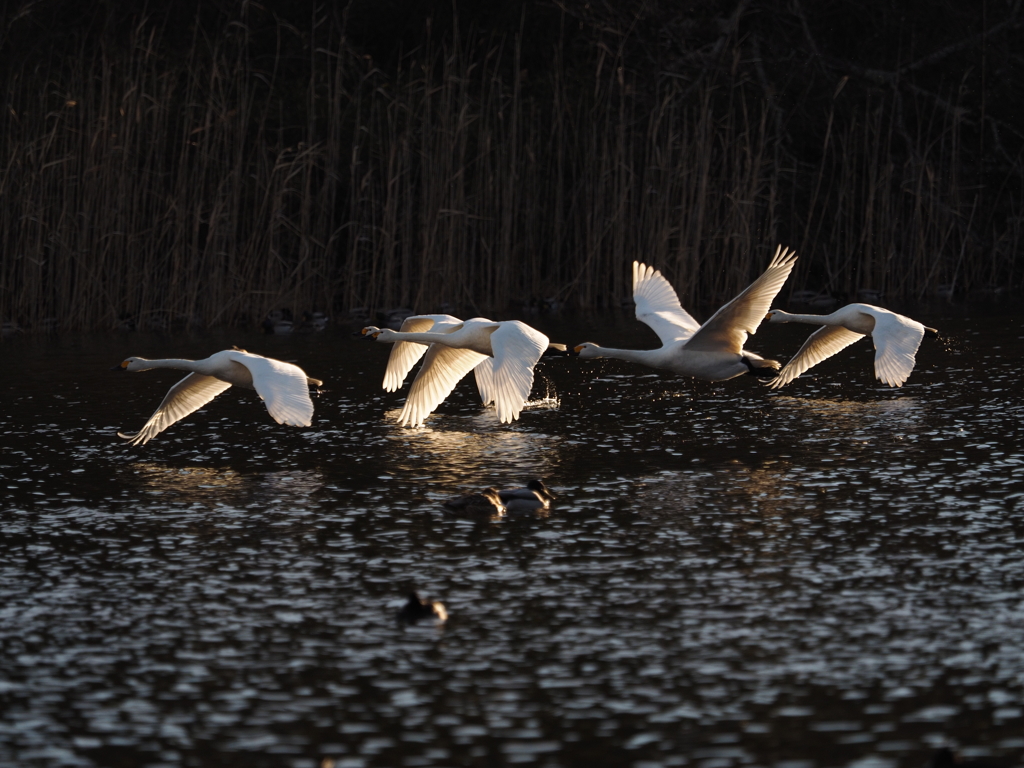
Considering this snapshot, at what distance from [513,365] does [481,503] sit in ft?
Answer: 7.38

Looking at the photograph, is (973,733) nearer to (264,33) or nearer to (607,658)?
(607,658)

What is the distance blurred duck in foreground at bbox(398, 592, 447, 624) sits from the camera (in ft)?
22.7

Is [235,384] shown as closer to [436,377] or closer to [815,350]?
[436,377]

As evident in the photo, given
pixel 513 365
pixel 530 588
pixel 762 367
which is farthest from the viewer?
pixel 762 367

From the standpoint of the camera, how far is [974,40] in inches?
1051

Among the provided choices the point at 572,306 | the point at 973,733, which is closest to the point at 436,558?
the point at 973,733

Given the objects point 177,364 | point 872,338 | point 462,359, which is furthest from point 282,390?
point 872,338

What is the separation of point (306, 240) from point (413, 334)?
8.83 m

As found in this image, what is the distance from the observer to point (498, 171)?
873 inches

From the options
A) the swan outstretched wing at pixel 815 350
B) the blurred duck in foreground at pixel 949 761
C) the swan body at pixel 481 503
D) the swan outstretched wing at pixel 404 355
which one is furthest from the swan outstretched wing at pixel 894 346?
the blurred duck in foreground at pixel 949 761

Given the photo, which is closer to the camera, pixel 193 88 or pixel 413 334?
pixel 413 334

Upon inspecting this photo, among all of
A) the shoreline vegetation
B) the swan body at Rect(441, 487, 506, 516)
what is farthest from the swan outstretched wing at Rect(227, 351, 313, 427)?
→ the shoreline vegetation

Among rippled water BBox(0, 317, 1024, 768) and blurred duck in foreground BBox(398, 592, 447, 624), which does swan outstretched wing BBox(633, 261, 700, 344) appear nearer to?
rippled water BBox(0, 317, 1024, 768)

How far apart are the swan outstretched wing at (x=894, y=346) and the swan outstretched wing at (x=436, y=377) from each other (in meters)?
3.54
